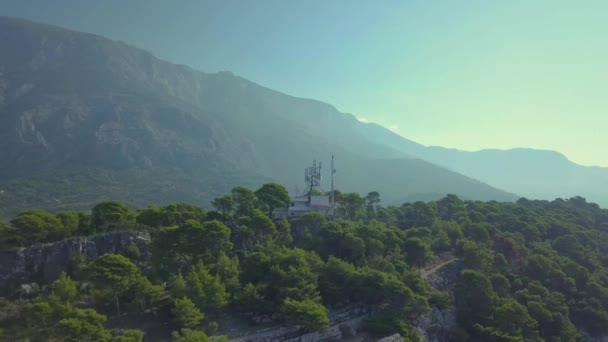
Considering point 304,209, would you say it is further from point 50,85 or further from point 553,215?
point 50,85

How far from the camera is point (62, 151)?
165625 millimetres

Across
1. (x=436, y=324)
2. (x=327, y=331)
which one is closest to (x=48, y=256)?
(x=327, y=331)

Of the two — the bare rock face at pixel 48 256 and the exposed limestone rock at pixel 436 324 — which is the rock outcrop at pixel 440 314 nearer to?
the exposed limestone rock at pixel 436 324

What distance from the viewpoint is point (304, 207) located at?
47.9m

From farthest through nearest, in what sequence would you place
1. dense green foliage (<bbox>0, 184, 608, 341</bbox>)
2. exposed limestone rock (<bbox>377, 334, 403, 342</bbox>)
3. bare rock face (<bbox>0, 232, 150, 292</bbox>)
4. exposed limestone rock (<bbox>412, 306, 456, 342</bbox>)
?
1. exposed limestone rock (<bbox>412, 306, 456, 342</bbox>)
2. bare rock face (<bbox>0, 232, 150, 292</bbox>)
3. exposed limestone rock (<bbox>377, 334, 403, 342</bbox>)
4. dense green foliage (<bbox>0, 184, 608, 341</bbox>)

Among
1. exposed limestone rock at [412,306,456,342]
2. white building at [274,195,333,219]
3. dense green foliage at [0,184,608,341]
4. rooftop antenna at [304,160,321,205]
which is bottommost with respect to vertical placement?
exposed limestone rock at [412,306,456,342]

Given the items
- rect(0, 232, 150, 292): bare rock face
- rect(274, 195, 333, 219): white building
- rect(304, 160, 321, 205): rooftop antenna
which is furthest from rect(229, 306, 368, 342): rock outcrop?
rect(304, 160, 321, 205): rooftop antenna

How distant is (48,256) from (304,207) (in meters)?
28.1

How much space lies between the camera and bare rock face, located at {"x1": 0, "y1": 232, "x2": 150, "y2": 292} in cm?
2733

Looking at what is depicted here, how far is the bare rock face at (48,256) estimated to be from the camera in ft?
89.7

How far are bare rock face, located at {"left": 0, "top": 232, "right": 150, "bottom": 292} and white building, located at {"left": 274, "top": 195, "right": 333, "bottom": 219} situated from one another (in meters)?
18.8

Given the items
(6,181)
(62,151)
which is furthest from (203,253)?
(62,151)

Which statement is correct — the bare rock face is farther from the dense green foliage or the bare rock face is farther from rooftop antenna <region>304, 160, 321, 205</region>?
rooftop antenna <region>304, 160, 321, 205</region>

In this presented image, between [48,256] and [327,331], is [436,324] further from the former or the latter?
[48,256]
